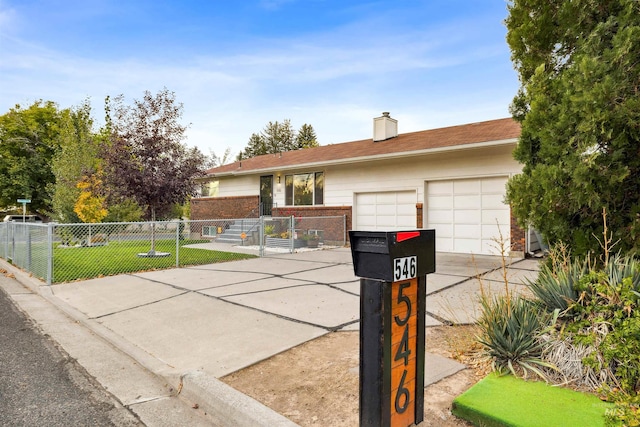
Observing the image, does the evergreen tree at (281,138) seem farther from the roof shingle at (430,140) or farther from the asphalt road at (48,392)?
the asphalt road at (48,392)

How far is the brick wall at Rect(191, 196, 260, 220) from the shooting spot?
1808cm

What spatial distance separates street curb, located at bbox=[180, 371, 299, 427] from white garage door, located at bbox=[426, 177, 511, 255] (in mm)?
9204

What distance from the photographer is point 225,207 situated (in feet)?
63.7

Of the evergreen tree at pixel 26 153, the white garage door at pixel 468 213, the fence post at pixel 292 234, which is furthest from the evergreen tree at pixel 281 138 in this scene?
the white garage door at pixel 468 213

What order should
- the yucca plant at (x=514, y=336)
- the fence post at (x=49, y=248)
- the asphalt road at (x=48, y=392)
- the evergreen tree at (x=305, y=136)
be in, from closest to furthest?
the asphalt road at (x=48, y=392) → the yucca plant at (x=514, y=336) → the fence post at (x=49, y=248) → the evergreen tree at (x=305, y=136)

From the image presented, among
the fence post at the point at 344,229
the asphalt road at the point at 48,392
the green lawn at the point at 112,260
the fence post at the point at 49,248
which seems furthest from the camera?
the fence post at the point at 344,229

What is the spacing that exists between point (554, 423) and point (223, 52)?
14399mm

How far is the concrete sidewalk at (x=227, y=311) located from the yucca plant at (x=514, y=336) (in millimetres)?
382

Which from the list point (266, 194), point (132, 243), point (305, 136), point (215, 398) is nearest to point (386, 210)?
point (266, 194)

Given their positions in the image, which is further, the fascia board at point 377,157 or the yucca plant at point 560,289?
the fascia board at point 377,157

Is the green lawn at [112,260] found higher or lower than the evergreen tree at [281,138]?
lower

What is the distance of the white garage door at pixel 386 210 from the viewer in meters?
12.8

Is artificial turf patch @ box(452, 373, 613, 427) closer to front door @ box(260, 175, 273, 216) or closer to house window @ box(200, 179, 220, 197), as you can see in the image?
front door @ box(260, 175, 273, 216)

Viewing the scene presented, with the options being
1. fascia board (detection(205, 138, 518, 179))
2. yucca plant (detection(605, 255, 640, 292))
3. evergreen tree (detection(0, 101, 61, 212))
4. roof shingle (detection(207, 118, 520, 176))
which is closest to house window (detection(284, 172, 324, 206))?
fascia board (detection(205, 138, 518, 179))
